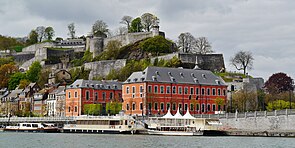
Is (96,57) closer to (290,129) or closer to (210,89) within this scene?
(210,89)

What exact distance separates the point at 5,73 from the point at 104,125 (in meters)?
61.5

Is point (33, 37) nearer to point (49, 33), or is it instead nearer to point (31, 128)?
point (49, 33)

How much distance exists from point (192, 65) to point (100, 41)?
27.5 m

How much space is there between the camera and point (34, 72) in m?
120

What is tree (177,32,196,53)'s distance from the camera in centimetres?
10900

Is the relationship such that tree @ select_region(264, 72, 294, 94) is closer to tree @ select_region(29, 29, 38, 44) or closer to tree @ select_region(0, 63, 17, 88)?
tree @ select_region(0, 63, 17, 88)

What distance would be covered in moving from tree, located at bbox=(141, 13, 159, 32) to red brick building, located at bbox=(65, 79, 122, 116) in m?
30.1

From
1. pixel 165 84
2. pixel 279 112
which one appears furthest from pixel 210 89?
pixel 279 112

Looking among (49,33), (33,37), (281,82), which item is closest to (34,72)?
(33,37)

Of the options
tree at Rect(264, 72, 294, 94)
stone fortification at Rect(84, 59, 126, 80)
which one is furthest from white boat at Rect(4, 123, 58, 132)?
tree at Rect(264, 72, 294, 94)

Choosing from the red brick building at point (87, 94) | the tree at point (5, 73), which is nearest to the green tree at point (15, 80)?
the tree at point (5, 73)

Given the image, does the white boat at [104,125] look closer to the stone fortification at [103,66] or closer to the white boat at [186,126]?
the white boat at [186,126]

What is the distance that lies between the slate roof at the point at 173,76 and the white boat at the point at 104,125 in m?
9.45

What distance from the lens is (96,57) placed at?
11438 centimetres
